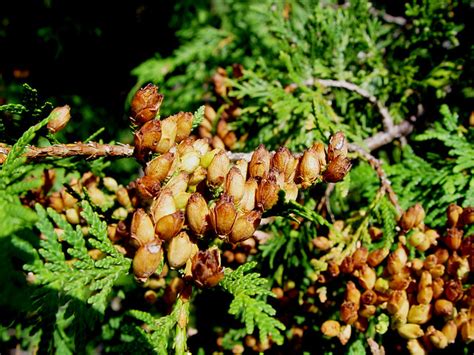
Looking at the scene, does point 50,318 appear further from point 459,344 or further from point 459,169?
point 459,169

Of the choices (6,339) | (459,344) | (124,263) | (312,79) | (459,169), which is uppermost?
(124,263)

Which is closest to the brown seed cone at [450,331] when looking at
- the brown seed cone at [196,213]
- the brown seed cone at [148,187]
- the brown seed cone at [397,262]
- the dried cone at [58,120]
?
the brown seed cone at [397,262]

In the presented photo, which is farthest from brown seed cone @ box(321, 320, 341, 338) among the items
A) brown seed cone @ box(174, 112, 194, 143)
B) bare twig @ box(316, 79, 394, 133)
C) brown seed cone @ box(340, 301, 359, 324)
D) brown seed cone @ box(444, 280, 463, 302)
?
bare twig @ box(316, 79, 394, 133)

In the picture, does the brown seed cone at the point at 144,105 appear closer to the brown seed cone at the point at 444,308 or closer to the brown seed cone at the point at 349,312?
the brown seed cone at the point at 349,312

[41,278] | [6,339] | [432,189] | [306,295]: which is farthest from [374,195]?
[6,339]

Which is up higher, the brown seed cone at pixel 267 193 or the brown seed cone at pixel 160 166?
the brown seed cone at pixel 160 166
